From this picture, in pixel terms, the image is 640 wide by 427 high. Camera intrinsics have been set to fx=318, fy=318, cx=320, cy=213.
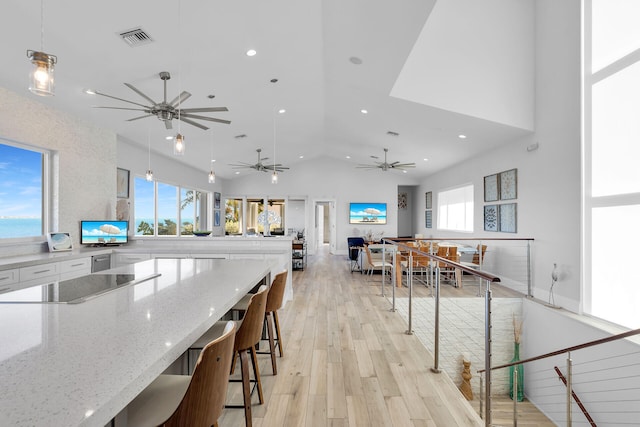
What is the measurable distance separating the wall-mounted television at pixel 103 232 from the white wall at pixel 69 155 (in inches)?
4.1

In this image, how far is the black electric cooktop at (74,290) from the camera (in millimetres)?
1513

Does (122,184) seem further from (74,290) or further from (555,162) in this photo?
(555,162)

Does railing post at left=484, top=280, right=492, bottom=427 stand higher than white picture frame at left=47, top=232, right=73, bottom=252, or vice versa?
white picture frame at left=47, top=232, right=73, bottom=252

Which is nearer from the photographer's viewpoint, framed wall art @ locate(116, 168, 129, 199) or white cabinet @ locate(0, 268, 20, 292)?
white cabinet @ locate(0, 268, 20, 292)

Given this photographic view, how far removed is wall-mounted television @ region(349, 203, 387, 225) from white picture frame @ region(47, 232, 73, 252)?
8346 millimetres

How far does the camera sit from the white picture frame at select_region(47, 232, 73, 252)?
4.18 meters

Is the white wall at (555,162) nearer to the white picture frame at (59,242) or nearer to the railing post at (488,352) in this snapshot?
the railing post at (488,352)

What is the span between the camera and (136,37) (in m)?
3.28

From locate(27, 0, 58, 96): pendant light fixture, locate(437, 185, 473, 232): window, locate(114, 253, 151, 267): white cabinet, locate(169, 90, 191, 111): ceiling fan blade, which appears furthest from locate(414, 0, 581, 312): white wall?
locate(114, 253, 151, 267): white cabinet

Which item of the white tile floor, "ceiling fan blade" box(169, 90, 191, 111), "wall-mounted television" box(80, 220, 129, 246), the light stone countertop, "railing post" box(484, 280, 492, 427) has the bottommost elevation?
the white tile floor

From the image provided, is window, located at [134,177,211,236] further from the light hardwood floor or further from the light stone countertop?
the light stone countertop

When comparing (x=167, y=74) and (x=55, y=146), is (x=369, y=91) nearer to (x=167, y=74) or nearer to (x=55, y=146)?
(x=167, y=74)

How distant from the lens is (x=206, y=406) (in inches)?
41.2

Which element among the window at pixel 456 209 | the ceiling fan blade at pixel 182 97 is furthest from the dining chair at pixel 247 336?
the window at pixel 456 209
